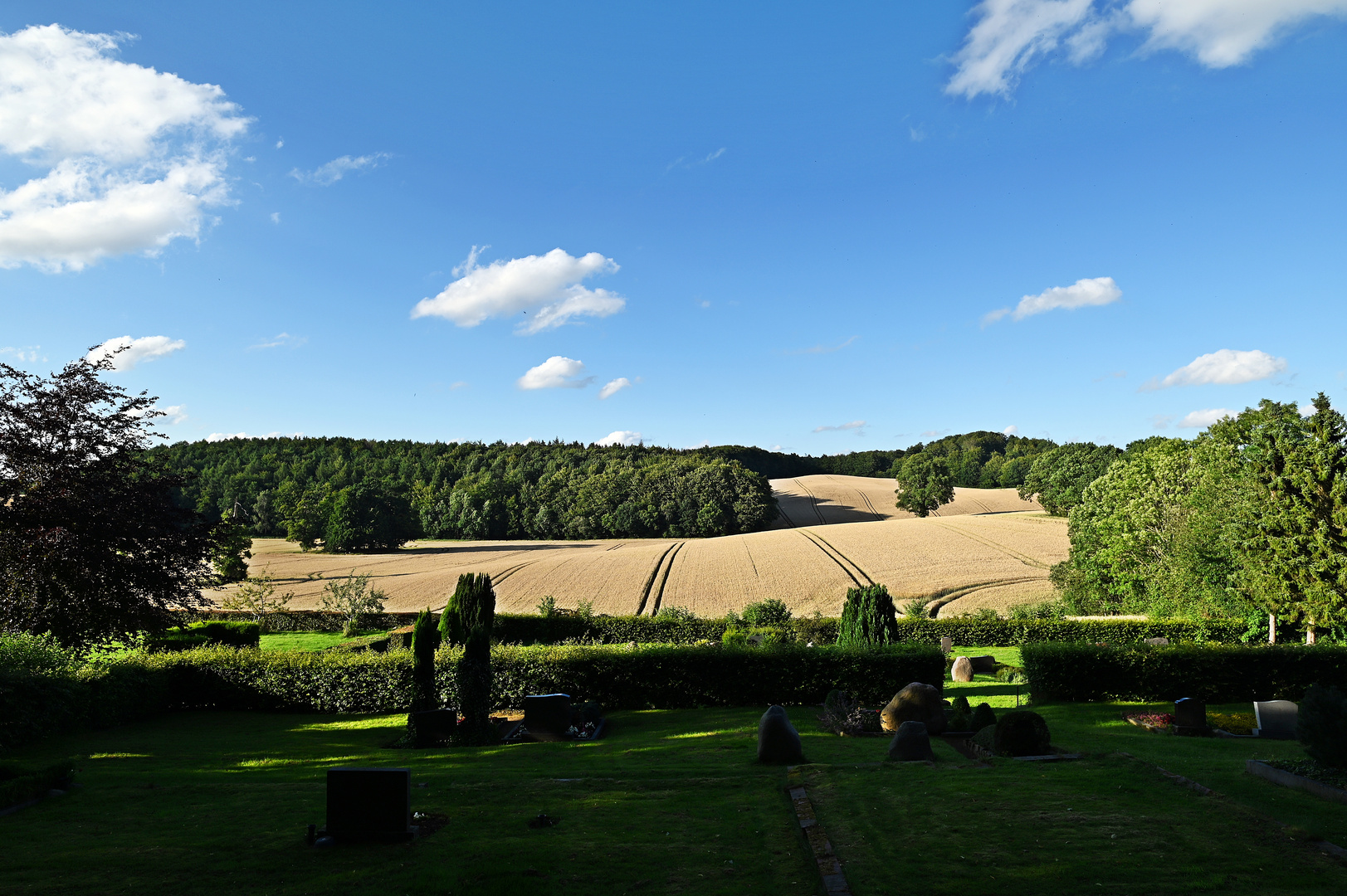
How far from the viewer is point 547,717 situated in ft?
59.1

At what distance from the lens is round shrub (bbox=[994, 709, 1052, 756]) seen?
1359 cm

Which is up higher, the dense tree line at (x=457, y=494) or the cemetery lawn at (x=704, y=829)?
the dense tree line at (x=457, y=494)

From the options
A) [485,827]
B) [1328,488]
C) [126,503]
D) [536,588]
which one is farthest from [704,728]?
[536,588]

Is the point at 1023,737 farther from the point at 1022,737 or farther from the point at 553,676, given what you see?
the point at 553,676

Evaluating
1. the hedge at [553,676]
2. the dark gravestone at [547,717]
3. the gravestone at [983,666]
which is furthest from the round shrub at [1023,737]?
the gravestone at [983,666]

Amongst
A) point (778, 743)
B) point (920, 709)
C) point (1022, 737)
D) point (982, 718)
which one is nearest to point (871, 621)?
point (920, 709)

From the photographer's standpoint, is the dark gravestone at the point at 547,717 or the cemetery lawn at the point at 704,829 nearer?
the cemetery lawn at the point at 704,829

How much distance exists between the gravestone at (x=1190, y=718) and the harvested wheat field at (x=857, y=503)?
7597 cm

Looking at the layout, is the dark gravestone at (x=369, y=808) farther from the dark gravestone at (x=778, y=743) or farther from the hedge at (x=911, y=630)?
the hedge at (x=911, y=630)

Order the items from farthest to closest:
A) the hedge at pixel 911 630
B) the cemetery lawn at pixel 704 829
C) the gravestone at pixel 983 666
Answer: the hedge at pixel 911 630 → the gravestone at pixel 983 666 → the cemetery lawn at pixel 704 829

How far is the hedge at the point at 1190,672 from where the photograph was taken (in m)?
20.7

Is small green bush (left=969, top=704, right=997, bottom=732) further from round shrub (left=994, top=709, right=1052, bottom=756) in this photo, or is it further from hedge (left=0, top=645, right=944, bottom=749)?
hedge (left=0, top=645, right=944, bottom=749)

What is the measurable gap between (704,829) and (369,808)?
417cm

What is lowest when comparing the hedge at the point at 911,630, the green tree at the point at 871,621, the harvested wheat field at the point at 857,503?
the hedge at the point at 911,630
